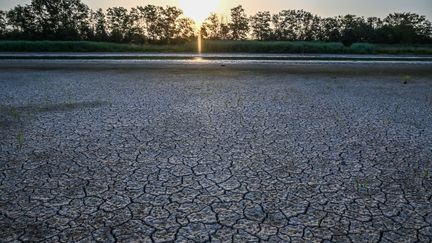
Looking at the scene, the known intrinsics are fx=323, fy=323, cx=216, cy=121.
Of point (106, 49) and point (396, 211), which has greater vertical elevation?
point (106, 49)

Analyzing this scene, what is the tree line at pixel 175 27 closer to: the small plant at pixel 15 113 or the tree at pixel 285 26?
the tree at pixel 285 26

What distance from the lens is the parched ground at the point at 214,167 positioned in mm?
3125

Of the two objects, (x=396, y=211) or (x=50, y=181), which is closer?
(x=396, y=211)

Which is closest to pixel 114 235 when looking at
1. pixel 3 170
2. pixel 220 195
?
pixel 220 195

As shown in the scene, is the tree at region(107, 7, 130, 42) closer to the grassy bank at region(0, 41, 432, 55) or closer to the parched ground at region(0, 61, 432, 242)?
the grassy bank at region(0, 41, 432, 55)

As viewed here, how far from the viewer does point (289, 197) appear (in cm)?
370

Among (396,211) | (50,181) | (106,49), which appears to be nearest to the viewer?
(396,211)

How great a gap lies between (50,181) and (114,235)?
5.26ft

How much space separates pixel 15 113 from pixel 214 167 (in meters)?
5.41

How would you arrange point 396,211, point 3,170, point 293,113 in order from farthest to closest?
point 293,113
point 3,170
point 396,211

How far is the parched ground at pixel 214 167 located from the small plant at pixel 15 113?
0.04 metres

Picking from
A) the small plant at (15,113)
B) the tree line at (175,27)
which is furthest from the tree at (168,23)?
the small plant at (15,113)

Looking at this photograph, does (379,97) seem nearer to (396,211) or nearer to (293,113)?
(293,113)

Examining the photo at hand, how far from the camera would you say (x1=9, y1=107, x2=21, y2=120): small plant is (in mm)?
7047
